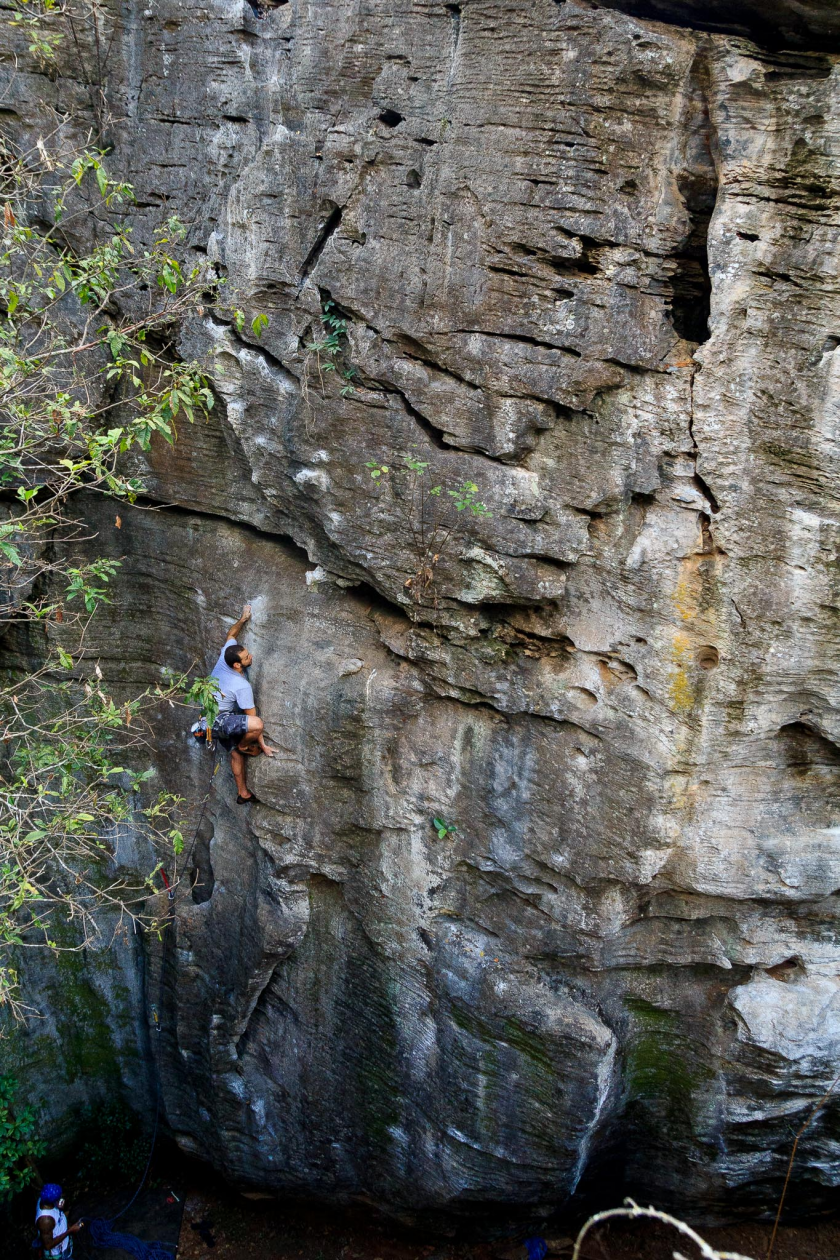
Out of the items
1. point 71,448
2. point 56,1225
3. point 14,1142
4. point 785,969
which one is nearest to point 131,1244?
point 56,1225

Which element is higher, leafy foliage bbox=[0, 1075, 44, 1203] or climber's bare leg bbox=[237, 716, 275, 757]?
climber's bare leg bbox=[237, 716, 275, 757]

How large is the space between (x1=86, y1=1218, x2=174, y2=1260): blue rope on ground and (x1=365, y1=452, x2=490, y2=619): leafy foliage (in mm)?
6365

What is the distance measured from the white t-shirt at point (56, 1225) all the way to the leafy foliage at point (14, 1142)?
305mm

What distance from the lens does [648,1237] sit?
23.5 feet

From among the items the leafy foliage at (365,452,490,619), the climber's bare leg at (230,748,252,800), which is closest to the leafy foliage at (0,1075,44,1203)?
the climber's bare leg at (230,748,252,800)

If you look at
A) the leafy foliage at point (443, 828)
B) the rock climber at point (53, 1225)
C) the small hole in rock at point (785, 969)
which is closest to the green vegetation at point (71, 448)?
the rock climber at point (53, 1225)

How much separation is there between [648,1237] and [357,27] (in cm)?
891

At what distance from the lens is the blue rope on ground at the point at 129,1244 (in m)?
8.00

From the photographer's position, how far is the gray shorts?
268 inches

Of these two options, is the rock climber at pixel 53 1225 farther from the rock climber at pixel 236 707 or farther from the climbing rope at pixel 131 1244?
the rock climber at pixel 236 707

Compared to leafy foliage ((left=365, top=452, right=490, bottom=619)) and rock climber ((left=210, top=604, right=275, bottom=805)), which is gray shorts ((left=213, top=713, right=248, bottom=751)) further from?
leafy foliage ((left=365, top=452, right=490, bottom=619))

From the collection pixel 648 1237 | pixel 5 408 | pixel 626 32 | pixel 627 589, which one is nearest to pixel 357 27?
pixel 626 32

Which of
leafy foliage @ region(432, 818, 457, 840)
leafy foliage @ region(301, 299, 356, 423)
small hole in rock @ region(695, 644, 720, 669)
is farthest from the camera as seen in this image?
leafy foliage @ region(432, 818, 457, 840)

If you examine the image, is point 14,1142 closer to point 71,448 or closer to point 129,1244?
point 129,1244
